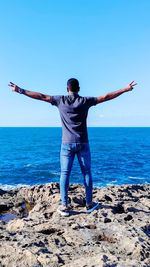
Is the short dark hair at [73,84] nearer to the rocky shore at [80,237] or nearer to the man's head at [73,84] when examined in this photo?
the man's head at [73,84]

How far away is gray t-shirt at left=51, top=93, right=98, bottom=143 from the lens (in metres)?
9.48

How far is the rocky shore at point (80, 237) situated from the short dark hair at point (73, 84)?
9.90 ft

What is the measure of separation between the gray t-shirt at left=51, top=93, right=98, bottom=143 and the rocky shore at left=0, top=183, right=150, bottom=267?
73.0 inches

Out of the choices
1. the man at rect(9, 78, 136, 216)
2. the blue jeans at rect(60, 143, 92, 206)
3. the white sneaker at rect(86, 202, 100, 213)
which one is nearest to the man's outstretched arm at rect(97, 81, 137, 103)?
the man at rect(9, 78, 136, 216)

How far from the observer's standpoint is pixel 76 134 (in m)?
9.55

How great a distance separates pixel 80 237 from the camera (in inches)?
298

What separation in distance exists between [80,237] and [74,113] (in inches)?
127

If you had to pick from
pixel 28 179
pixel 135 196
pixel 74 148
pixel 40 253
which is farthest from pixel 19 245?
pixel 28 179

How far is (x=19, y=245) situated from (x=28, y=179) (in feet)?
108

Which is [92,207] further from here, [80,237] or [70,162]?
[80,237]

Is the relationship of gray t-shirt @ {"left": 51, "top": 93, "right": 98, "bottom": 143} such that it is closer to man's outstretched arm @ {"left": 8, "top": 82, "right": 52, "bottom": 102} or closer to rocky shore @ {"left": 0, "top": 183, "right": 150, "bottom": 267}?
man's outstretched arm @ {"left": 8, "top": 82, "right": 52, "bottom": 102}

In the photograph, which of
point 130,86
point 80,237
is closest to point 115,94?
point 130,86

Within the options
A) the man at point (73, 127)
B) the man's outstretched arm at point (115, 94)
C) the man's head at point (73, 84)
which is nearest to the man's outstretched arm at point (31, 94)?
the man at point (73, 127)

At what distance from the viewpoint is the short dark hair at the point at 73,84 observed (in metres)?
9.47
